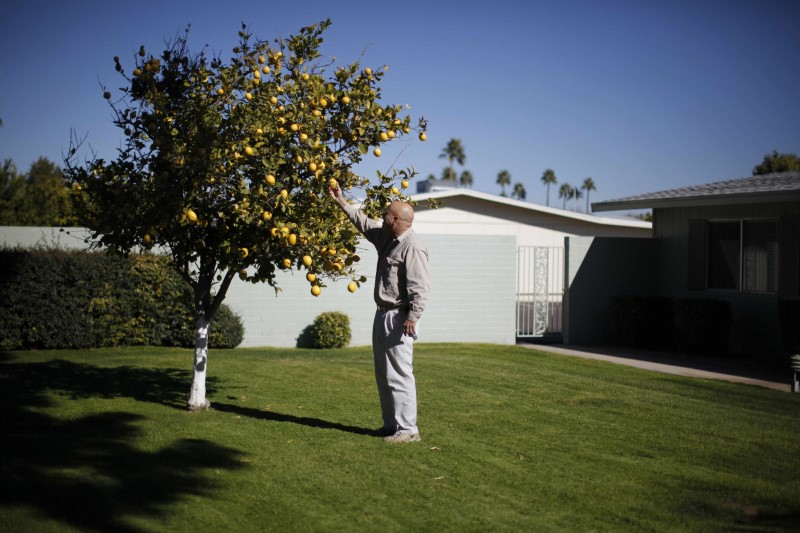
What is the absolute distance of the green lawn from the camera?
5082 mm

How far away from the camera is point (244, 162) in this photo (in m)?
7.34

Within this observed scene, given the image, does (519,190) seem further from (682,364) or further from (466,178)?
(682,364)

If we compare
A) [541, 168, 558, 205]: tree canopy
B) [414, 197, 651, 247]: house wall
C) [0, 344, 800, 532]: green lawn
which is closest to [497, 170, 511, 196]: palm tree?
[541, 168, 558, 205]: tree canopy

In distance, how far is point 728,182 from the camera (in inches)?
656

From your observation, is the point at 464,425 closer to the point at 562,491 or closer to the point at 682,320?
the point at 562,491

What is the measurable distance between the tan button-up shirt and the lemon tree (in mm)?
521

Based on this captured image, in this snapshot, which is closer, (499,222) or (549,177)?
(499,222)

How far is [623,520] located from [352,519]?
1.79m

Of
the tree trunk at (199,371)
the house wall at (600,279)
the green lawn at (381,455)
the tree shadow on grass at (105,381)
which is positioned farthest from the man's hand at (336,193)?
the house wall at (600,279)

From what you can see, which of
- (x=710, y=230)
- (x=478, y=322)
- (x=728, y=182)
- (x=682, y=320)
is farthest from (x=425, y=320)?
(x=728, y=182)

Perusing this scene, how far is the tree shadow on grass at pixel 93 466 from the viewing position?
5.05 metres

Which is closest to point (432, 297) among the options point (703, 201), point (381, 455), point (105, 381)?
point (703, 201)

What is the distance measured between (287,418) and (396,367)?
5.73ft

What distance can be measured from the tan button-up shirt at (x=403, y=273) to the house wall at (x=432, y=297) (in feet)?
25.3
